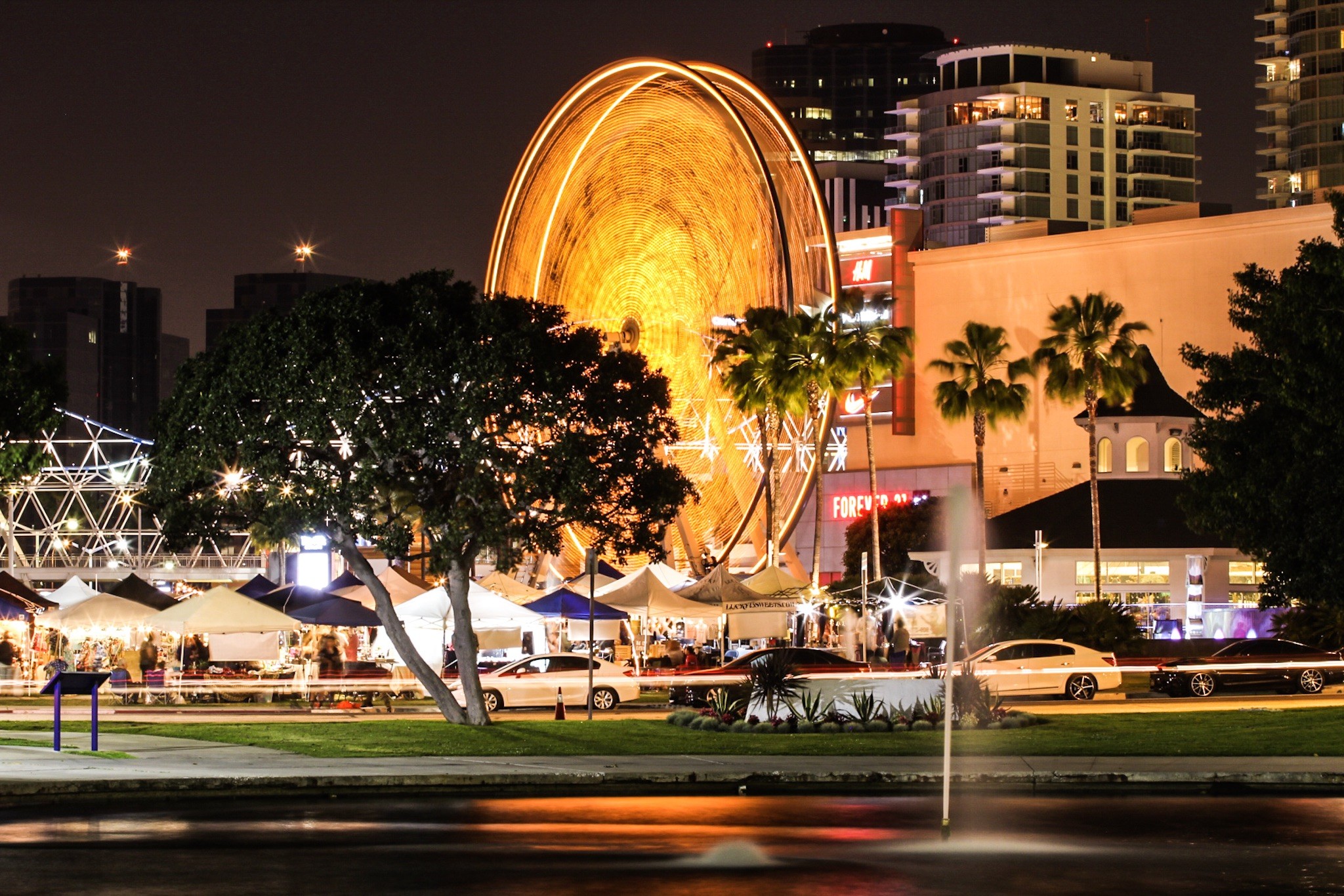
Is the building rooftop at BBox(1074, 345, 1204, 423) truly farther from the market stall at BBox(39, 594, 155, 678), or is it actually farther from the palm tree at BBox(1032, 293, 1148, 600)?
the market stall at BBox(39, 594, 155, 678)

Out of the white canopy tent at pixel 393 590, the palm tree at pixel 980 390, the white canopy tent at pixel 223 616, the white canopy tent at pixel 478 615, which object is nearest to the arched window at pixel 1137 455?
the palm tree at pixel 980 390

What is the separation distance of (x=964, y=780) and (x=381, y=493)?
1220cm

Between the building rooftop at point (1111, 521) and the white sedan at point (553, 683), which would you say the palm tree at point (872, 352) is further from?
the white sedan at point (553, 683)

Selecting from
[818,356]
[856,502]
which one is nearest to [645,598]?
[818,356]

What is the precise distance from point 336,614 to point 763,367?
28211 mm

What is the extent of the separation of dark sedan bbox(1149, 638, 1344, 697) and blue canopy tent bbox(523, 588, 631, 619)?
1430cm

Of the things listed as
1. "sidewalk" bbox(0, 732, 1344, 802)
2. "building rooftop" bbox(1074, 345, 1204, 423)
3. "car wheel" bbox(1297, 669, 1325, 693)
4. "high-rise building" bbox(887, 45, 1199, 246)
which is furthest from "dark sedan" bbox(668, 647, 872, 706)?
"high-rise building" bbox(887, 45, 1199, 246)

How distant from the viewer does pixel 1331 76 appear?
609 ft

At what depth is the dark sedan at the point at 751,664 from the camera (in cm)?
4384

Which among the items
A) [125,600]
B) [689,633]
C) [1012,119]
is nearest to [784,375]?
[689,633]

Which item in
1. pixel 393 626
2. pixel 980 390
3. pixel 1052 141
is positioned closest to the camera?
pixel 393 626

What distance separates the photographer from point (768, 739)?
32.4m

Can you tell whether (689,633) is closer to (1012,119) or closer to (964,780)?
(964,780)

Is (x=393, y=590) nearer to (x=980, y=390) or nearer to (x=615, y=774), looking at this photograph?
(x=615, y=774)
